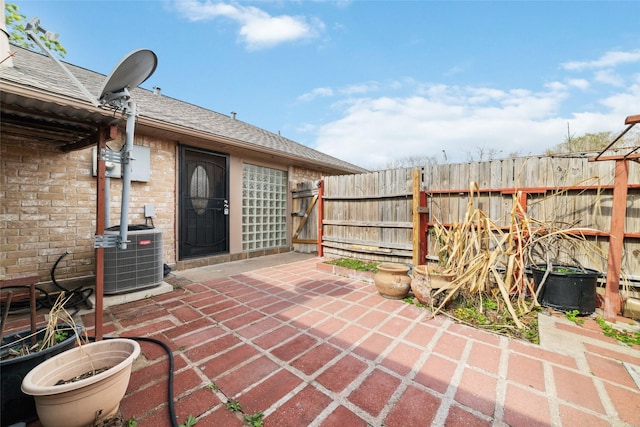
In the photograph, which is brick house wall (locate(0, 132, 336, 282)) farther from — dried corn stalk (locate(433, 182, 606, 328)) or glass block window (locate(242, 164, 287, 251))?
dried corn stalk (locate(433, 182, 606, 328))

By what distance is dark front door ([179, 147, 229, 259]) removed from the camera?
16.2 feet

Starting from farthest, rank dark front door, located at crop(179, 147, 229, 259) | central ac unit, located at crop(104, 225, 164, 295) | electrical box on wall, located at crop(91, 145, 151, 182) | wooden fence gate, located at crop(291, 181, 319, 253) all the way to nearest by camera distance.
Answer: wooden fence gate, located at crop(291, 181, 319, 253) < dark front door, located at crop(179, 147, 229, 259) < electrical box on wall, located at crop(91, 145, 151, 182) < central ac unit, located at crop(104, 225, 164, 295)

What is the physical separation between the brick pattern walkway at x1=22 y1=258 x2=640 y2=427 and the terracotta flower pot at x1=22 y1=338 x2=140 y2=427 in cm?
22

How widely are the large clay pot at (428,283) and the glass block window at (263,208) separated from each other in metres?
4.30

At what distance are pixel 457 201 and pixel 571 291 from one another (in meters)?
1.76

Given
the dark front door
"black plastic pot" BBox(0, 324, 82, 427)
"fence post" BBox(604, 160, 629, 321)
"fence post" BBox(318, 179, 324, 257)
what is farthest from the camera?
"fence post" BBox(318, 179, 324, 257)

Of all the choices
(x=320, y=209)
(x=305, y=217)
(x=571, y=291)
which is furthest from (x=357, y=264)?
(x=571, y=291)

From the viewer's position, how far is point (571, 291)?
9.23ft

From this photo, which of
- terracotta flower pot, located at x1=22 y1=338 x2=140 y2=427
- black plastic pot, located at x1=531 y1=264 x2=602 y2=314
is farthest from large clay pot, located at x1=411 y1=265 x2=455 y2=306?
terracotta flower pot, located at x1=22 y1=338 x2=140 y2=427

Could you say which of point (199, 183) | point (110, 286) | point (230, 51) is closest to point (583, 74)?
point (230, 51)

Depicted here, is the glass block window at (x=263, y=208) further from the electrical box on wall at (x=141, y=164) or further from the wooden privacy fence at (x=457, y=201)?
the electrical box on wall at (x=141, y=164)

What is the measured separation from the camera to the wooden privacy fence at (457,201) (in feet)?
10.1

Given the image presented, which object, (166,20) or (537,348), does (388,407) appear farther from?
(166,20)

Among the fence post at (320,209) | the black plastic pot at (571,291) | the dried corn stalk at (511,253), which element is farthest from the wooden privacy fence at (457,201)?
the black plastic pot at (571,291)
